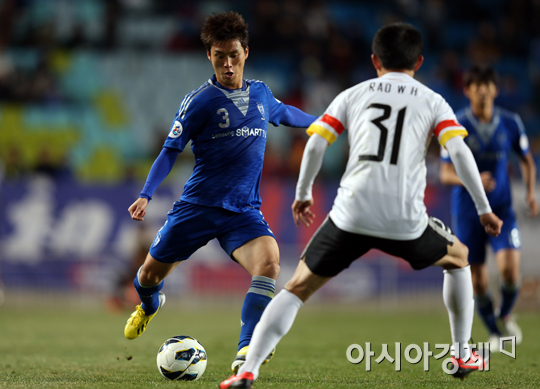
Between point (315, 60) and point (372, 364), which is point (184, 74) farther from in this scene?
point (372, 364)

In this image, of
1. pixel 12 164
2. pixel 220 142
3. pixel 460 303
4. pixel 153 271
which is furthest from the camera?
pixel 12 164

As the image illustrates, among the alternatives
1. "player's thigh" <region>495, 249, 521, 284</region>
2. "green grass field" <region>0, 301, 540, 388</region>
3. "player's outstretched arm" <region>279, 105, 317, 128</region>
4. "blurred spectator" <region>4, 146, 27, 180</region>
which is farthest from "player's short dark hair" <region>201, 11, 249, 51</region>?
"blurred spectator" <region>4, 146, 27, 180</region>

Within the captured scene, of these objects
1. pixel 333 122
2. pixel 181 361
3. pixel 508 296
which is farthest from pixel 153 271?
pixel 508 296

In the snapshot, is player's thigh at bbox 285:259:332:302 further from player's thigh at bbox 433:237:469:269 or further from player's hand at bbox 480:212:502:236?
player's hand at bbox 480:212:502:236

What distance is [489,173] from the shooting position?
8.05m

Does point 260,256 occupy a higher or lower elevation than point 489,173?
lower

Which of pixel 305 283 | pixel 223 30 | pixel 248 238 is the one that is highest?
pixel 223 30

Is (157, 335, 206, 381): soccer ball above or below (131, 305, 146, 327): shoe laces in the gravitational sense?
below

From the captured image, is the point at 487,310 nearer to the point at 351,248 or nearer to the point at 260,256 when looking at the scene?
the point at 260,256

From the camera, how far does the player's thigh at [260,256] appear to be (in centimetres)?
576

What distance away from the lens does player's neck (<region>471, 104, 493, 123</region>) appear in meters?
8.02

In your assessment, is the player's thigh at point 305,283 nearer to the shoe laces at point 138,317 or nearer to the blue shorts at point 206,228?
the blue shorts at point 206,228

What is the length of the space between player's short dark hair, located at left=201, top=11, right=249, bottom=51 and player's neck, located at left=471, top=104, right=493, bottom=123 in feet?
10.6

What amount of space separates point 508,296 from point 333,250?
175 inches
